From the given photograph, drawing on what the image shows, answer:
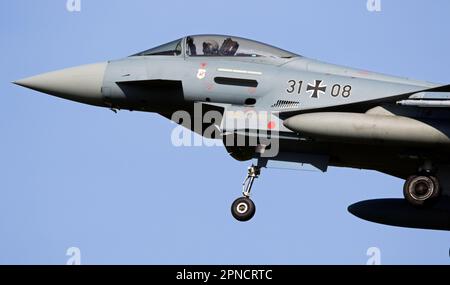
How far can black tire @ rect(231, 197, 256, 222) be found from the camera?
22438 mm

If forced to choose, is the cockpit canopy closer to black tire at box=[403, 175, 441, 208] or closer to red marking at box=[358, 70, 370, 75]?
red marking at box=[358, 70, 370, 75]

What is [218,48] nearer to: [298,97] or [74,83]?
[298,97]

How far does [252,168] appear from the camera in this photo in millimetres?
22766

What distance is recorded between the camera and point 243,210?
22469 millimetres

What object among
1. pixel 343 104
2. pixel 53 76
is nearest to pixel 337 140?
pixel 343 104

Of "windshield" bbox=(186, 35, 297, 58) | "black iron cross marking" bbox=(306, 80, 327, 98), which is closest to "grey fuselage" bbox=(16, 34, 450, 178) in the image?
"black iron cross marking" bbox=(306, 80, 327, 98)

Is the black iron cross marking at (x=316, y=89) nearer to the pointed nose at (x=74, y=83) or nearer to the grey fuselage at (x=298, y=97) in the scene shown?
the grey fuselage at (x=298, y=97)

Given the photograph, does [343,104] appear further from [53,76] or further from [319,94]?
[53,76]

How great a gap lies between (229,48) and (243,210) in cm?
294

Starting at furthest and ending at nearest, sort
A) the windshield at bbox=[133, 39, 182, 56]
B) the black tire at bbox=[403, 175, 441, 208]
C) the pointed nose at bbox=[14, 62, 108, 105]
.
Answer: the windshield at bbox=[133, 39, 182, 56], the pointed nose at bbox=[14, 62, 108, 105], the black tire at bbox=[403, 175, 441, 208]

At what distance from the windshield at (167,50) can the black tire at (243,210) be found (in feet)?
9.74

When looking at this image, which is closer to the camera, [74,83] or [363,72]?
[363,72]

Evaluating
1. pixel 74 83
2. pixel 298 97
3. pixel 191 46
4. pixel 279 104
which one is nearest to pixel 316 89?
pixel 298 97
